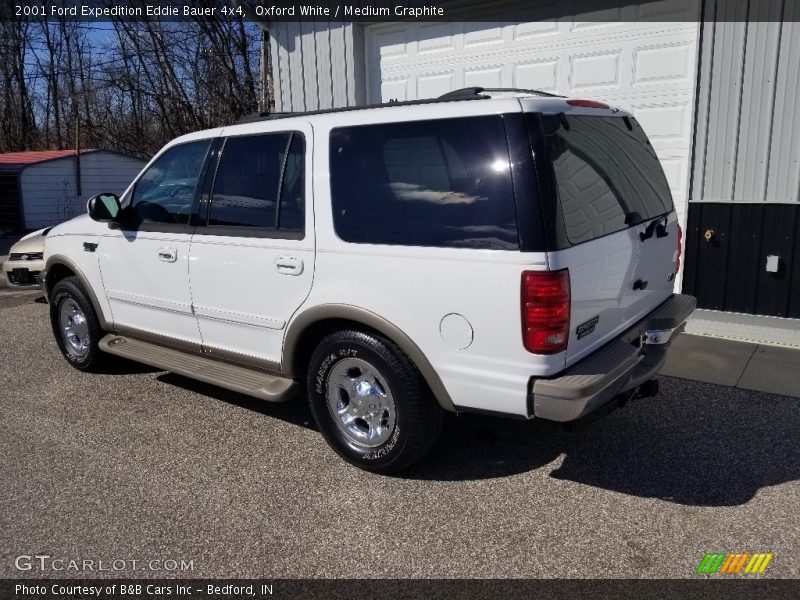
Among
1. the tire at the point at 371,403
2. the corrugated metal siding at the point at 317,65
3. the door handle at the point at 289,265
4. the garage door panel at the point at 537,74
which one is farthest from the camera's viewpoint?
the corrugated metal siding at the point at 317,65

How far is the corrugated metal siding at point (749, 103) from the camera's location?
5.79 m

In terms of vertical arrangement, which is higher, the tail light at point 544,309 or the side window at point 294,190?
the side window at point 294,190

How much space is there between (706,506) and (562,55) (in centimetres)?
495

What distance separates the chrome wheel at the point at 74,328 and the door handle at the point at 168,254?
1308 millimetres

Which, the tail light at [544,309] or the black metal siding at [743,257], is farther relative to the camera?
the black metal siding at [743,257]

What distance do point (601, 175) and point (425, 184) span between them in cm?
95

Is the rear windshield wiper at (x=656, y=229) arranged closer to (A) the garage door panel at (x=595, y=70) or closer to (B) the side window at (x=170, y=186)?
(B) the side window at (x=170, y=186)

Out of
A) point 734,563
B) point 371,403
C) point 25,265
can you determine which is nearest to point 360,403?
point 371,403

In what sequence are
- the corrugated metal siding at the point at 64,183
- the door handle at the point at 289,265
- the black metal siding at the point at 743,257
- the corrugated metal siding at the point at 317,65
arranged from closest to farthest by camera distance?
1. the door handle at the point at 289,265
2. the black metal siding at the point at 743,257
3. the corrugated metal siding at the point at 317,65
4. the corrugated metal siding at the point at 64,183

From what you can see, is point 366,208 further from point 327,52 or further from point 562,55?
point 327,52

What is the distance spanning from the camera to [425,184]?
135 inches

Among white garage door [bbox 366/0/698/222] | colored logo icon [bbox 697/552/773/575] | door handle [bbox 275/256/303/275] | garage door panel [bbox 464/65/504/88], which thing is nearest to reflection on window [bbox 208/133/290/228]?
door handle [bbox 275/256/303/275]

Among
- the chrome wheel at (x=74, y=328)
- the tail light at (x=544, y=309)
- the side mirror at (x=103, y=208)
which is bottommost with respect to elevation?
the chrome wheel at (x=74, y=328)

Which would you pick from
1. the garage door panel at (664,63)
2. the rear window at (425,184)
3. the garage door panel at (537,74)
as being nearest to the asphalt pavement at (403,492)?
A: the rear window at (425,184)
